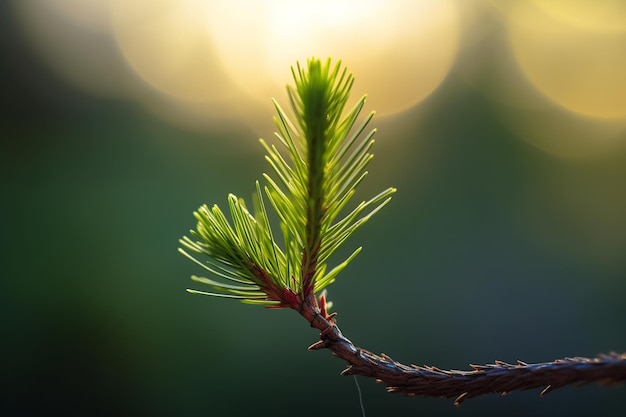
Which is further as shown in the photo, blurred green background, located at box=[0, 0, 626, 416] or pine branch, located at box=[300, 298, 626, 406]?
blurred green background, located at box=[0, 0, 626, 416]

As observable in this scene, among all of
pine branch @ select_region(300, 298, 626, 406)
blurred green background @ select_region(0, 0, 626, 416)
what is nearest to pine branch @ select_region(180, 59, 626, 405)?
pine branch @ select_region(300, 298, 626, 406)

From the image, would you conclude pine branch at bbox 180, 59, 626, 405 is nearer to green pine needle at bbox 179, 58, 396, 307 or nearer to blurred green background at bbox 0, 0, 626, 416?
green pine needle at bbox 179, 58, 396, 307

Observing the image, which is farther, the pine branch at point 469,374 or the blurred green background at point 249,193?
the blurred green background at point 249,193

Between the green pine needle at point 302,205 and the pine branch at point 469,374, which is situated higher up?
the green pine needle at point 302,205

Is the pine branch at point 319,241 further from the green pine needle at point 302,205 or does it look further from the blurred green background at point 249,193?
the blurred green background at point 249,193

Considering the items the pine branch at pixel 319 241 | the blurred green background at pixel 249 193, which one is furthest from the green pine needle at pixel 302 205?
the blurred green background at pixel 249 193

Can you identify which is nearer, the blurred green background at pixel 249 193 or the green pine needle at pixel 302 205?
the green pine needle at pixel 302 205
